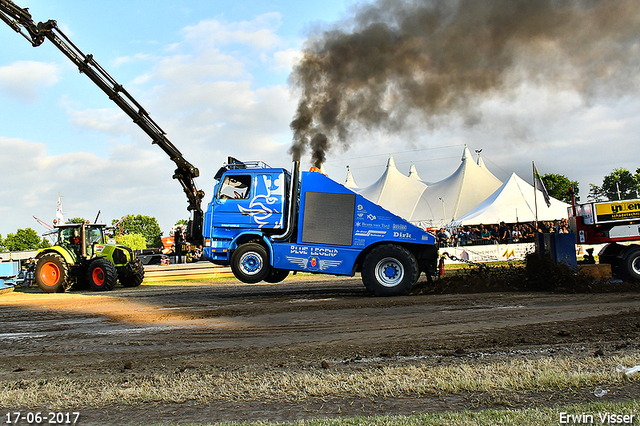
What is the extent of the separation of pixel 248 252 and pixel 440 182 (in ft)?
115

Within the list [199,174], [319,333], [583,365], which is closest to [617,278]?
[583,365]

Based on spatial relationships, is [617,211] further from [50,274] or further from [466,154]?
[466,154]

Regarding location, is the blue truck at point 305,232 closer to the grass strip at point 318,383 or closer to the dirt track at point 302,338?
the dirt track at point 302,338

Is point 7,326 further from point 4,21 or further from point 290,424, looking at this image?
point 4,21

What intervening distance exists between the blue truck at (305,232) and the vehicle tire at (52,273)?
7338 millimetres

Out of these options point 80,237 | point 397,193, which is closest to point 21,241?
point 397,193

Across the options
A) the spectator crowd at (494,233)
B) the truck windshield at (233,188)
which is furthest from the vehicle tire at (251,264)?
the spectator crowd at (494,233)

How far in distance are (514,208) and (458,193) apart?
9263 millimetres

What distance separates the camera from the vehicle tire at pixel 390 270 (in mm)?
8820

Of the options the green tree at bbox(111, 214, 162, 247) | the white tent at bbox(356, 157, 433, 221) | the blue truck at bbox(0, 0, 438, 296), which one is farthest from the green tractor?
the green tree at bbox(111, 214, 162, 247)

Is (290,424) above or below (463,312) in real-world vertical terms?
below

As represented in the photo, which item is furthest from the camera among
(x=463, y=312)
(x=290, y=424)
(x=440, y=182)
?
(x=440, y=182)

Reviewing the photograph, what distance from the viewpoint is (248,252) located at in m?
9.08

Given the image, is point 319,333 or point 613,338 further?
point 319,333
